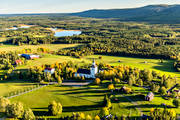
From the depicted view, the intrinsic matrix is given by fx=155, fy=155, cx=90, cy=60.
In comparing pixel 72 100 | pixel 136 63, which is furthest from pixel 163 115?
pixel 136 63

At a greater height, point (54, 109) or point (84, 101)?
point (54, 109)

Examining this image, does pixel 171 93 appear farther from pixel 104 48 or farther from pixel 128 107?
pixel 104 48

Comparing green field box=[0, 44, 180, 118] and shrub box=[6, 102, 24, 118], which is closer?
shrub box=[6, 102, 24, 118]

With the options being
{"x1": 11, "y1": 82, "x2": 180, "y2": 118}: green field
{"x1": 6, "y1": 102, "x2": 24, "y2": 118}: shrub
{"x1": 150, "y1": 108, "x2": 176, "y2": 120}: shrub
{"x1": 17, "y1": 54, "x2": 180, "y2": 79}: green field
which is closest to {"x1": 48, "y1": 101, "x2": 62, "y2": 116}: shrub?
{"x1": 11, "y1": 82, "x2": 180, "y2": 118}: green field

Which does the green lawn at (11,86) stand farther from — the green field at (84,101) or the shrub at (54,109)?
the shrub at (54,109)

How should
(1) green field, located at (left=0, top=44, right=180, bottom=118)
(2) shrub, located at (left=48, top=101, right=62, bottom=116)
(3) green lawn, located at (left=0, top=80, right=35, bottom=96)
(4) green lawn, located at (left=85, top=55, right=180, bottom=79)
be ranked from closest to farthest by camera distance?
(2) shrub, located at (left=48, top=101, right=62, bottom=116), (1) green field, located at (left=0, top=44, right=180, bottom=118), (3) green lawn, located at (left=0, top=80, right=35, bottom=96), (4) green lawn, located at (left=85, top=55, right=180, bottom=79)

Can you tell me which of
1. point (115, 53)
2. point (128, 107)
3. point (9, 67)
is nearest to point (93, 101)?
point (128, 107)

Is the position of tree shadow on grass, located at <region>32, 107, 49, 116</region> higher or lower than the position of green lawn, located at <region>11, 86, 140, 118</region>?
lower

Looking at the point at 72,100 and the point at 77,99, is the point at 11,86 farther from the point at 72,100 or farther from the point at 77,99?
the point at 77,99

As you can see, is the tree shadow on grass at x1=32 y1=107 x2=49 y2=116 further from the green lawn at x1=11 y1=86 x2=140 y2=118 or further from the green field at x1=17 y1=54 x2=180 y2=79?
the green field at x1=17 y1=54 x2=180 y2=79
